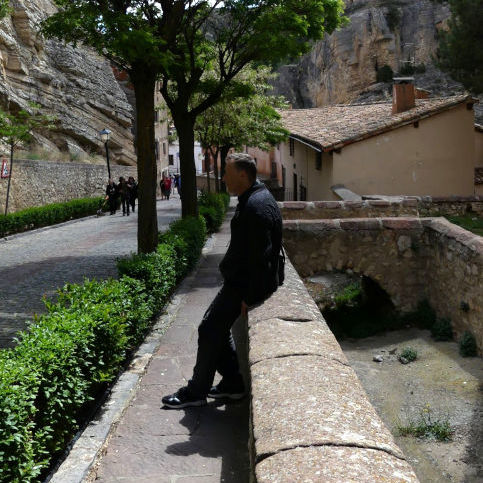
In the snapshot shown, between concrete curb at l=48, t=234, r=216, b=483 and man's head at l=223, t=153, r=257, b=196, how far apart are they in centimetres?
188

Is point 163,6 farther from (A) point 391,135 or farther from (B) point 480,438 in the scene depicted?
(A) point 391,135

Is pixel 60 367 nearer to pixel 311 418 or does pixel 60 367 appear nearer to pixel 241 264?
pixel 241 264

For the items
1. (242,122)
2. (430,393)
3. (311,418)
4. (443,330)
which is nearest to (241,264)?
(311,418)

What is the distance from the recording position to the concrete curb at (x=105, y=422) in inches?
137

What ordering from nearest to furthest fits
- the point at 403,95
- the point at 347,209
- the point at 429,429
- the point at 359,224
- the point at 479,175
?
1. the point at 429,429
2. the point at 359,224
3. the point at 347,209
4. the point at 403,95
5. the point at 479,175

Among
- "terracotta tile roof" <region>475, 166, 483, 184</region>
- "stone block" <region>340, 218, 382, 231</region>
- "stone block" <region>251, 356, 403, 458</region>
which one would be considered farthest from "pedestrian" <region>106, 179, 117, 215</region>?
"stone block" <region>251, 356, 403, 458</region>

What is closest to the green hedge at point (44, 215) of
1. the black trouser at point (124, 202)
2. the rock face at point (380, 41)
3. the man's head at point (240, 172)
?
the black trouser at point (124, 202)

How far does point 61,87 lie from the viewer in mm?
32219

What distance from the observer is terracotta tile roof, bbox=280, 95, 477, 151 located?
2180 centimetres

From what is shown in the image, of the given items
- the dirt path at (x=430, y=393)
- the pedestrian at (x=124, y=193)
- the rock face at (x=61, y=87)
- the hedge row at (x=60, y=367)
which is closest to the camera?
the hedge row at (x=60, y=367)

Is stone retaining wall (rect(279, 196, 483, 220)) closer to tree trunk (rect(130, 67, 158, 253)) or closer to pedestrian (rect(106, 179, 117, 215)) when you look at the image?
tree trunk (rect(130, 67, 158, 253))

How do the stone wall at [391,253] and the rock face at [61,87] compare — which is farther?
the rock face at [61,87]

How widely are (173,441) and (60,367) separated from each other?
0.89m

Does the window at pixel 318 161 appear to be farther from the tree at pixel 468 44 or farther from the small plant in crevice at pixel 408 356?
the small plant in crevice at pixel 408 356
